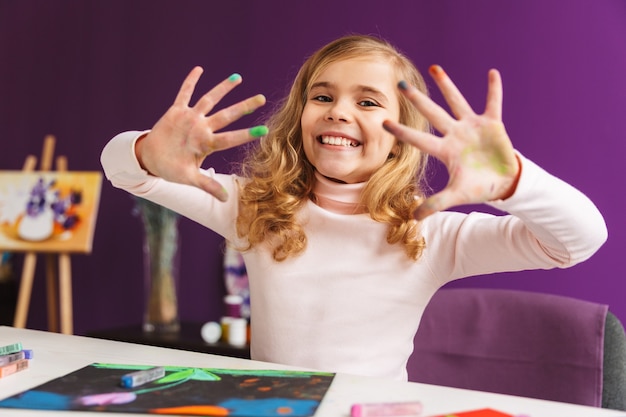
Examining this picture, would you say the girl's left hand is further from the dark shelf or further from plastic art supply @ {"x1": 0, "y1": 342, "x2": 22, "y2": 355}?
the dark shelf

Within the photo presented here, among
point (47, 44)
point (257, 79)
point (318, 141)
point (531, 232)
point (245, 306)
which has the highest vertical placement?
point (47, 44)

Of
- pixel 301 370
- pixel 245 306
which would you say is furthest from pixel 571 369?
pixel 245 306

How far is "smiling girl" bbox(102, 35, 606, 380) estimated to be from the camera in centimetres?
118

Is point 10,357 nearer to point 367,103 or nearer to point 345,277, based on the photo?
point 345,277

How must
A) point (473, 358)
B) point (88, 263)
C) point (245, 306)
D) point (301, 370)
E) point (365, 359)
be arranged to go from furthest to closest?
1. point (88, 263)
2. point (245, 306)
3. point (473, 358)
4. point (365, 359)
5. point (301, 370)

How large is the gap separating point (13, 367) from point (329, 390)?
41 centimetres

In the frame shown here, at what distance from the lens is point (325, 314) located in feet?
4.12

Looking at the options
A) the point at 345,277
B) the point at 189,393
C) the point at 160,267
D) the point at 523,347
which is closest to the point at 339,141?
the point at 345,277

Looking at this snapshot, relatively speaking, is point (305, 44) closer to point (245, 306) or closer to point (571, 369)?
point (245, 306)

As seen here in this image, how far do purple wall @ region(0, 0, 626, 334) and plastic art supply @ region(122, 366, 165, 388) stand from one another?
1574mm

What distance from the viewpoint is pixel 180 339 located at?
93.8 inches

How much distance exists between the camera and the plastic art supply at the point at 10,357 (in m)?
0.87

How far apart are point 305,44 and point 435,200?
73.0 inches

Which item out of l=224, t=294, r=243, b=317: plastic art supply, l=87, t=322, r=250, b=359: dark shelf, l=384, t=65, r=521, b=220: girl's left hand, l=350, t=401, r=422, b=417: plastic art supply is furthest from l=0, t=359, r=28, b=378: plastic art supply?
l=224, t=294, r=243, b=317: plastic art supply
